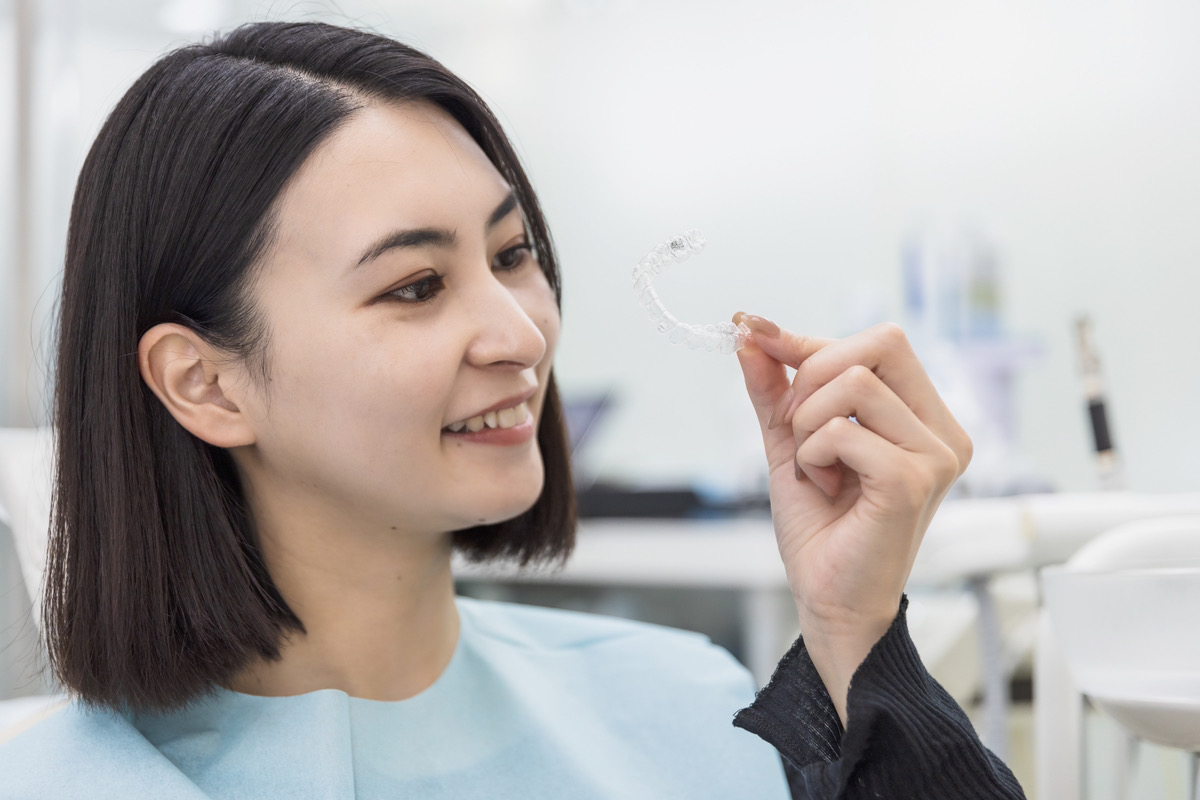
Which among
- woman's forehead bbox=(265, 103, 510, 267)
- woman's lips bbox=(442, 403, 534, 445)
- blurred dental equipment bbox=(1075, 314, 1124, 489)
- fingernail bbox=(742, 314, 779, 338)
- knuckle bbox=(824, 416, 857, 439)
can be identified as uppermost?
woman's forehead bbox=(265, 103, 510, 267)

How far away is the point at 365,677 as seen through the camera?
84 centimetres

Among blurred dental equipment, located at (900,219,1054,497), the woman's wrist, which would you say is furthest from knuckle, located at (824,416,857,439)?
blurred dental equipment, located at (900,219,1054,497)

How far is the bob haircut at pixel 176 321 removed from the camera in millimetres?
762

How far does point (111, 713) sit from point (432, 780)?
0.25 m

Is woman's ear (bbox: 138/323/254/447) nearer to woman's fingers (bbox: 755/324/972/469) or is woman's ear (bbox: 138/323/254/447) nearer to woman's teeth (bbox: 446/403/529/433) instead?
woman's teeth (bbox: 446/403/529/433)

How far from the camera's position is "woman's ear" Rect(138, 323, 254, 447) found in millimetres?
794

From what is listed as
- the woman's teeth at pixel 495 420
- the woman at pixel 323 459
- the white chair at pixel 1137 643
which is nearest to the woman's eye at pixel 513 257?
the woman at pixel 323 459

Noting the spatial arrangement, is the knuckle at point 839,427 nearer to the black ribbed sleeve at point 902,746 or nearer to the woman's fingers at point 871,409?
the woman's fingers at point 871,409

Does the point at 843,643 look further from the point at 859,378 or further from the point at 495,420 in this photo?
the point at 495,420

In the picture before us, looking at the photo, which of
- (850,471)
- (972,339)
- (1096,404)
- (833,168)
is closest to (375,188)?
(850,471)

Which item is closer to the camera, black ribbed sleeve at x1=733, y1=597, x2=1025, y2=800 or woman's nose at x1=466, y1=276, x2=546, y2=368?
black ribbed sleeve at x1=733, y1=597, x2=1025, y2=800

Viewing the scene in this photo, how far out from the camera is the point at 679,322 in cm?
72

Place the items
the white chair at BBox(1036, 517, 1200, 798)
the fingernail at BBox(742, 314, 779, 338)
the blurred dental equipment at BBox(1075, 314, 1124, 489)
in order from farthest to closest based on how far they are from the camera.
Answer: the blurred dental equipment at BBox(1075, 314, 1124, 489) < the fingernail at BBox(742, 314, 779, 338) < the white chair at BBox(1036, 517, 1200, 798)

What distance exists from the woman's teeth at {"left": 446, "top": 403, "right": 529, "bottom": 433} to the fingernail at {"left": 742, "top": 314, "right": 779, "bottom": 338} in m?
0.23
